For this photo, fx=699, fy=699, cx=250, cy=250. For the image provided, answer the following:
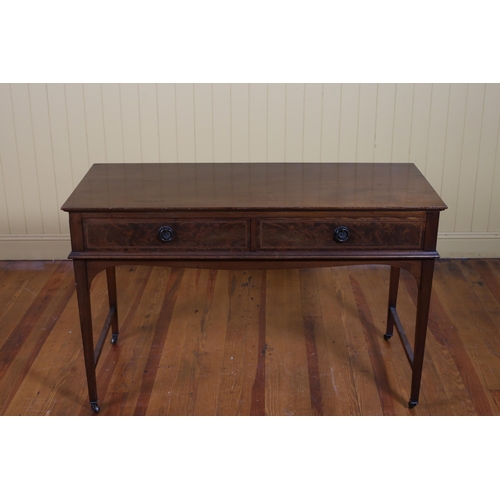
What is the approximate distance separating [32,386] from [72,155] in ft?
5.93

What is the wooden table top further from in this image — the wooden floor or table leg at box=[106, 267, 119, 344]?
the wooden floor

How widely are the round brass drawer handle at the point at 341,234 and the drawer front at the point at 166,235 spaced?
1.21 feet

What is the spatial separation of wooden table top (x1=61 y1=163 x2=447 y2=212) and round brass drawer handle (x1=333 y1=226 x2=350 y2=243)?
0.09 meters

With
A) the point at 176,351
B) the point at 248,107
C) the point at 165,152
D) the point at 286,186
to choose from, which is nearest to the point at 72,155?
the point at 165,152

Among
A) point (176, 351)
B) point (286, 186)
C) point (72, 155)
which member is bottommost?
point (176, 351)

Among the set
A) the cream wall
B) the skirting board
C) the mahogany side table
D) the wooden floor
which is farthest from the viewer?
the skirting board

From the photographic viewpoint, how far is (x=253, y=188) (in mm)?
3135

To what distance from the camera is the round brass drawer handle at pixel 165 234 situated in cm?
292

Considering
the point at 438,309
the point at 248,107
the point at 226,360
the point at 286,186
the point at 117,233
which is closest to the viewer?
the point at 117,233

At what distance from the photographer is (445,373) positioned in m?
3.56

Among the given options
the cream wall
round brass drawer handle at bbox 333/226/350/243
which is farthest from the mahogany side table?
the cream wall

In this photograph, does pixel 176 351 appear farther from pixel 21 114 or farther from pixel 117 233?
pixel 21 114

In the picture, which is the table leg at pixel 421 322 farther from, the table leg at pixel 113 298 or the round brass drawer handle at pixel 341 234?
the table leg at pixel 113 298

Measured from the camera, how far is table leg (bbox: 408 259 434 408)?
299 centimetres
